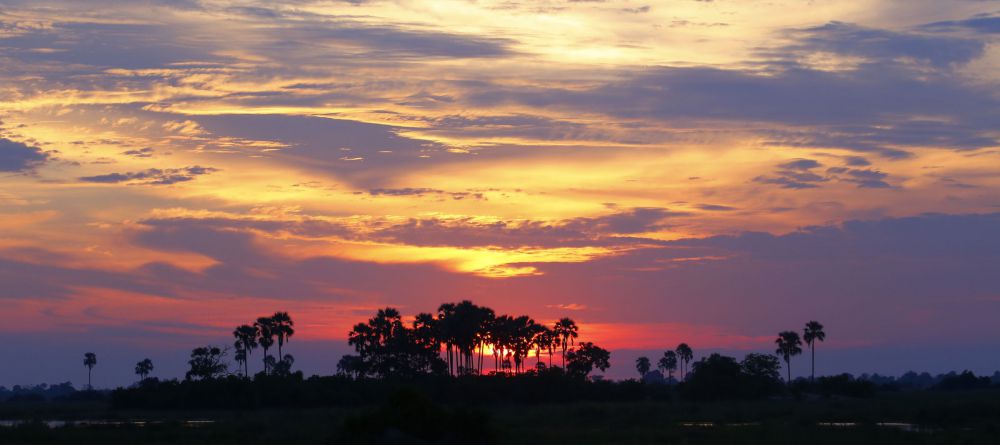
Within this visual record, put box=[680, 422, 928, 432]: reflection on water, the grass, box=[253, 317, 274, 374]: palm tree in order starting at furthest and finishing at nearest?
box=[253, 317, 274, 374]: palm tree
box=[680, 422, 928, 432]: reflection on water
the grass

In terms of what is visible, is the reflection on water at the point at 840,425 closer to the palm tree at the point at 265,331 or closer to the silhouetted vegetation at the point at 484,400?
the silhouetted vegetation at the point at 484,400

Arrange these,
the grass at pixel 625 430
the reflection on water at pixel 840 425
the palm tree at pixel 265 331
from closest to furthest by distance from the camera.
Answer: the grass at pixel 625 430 → the reflection on water at pixel 840 425 → the palm tree at pixel 265 331

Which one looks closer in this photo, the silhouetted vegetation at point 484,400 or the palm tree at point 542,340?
the silhouetted vegetation at point 484,400

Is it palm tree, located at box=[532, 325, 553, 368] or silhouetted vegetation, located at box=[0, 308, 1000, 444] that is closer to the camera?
silhouetted vegetation, located at box=[0, 308, 1000, 444]

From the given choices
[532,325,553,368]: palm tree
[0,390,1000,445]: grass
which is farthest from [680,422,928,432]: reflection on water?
[532,325,553,368]: palm tree

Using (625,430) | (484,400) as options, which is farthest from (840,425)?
(484,400)

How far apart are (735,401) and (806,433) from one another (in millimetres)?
51996

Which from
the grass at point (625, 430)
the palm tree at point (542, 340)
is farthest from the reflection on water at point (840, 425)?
the palm tree at point (542, 340)

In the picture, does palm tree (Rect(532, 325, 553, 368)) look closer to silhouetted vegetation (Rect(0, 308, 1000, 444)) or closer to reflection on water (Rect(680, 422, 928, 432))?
silhouetted vegetation (Rect(0, 308, 1000, 444))

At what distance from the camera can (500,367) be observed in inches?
5458

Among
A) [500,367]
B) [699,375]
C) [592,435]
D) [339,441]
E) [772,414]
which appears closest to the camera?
[339,441]

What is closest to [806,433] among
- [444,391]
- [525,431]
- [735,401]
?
[525,431]

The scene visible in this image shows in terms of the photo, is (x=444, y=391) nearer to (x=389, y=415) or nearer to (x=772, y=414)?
(x=772, y=414)

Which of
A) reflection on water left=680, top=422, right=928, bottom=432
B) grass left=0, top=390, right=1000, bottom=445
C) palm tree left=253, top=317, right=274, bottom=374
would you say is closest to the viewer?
grass left=0, top=390, right=1000, bottom=445
